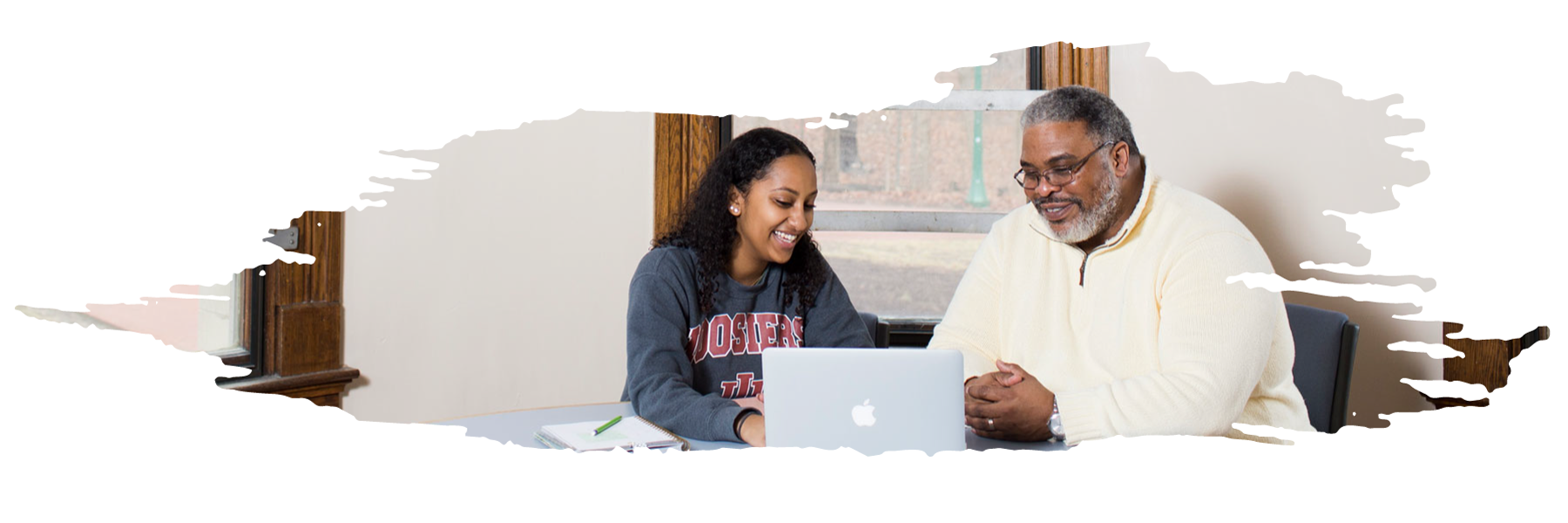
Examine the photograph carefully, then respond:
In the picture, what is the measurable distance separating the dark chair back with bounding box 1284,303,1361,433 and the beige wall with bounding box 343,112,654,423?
1707mm

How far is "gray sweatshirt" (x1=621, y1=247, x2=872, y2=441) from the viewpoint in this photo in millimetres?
1599

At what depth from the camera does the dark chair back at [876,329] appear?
2.38 meters

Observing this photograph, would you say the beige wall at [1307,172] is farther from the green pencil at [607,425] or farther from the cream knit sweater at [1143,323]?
the green pencil at [607,425]

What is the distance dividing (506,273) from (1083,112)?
1.68 meters

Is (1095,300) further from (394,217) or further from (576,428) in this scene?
(394,217)

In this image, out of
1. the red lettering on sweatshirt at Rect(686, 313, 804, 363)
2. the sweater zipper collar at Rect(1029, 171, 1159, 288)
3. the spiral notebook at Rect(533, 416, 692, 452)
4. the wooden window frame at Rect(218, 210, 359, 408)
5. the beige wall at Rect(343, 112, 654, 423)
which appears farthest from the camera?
the beige wall at Rect(343, 112, 654, 423)

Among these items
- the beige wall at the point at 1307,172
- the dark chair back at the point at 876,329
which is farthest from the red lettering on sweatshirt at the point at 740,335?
the beige wall at the point at 1307,172

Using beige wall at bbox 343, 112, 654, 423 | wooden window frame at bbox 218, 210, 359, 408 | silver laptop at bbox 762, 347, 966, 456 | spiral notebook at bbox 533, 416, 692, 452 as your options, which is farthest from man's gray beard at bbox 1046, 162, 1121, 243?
wooden window frame at bbox 218, 210, 359, 408

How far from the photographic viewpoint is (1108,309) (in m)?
1.73

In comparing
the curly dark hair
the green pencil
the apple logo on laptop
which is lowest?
the green pencil

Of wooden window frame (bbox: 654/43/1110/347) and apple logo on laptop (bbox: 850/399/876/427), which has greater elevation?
wooden window frame (bbox: 654/43/1110/347)

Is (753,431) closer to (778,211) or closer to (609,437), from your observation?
(609,437)

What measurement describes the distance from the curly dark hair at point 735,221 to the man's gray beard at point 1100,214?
20.1 inches

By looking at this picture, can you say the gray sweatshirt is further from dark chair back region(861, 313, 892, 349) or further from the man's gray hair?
the man's gray hair
